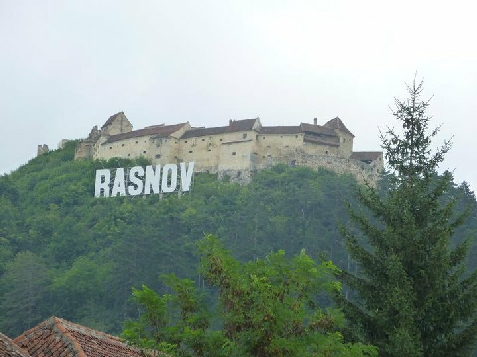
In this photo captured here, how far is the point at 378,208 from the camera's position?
68.8 feet

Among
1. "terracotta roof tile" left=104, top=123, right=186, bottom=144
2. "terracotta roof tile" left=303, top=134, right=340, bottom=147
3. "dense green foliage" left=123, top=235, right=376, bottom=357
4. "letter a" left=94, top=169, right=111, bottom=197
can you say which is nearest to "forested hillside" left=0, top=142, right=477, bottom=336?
"letter a" left=94, top=169, right=111, bottom=197

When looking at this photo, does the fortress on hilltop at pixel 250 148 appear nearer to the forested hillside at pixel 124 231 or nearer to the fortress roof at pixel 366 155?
the fortress roof at pixel 366 155

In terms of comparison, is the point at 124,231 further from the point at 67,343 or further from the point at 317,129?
the point at 67,343

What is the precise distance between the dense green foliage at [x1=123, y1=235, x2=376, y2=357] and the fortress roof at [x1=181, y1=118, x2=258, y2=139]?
87133mm

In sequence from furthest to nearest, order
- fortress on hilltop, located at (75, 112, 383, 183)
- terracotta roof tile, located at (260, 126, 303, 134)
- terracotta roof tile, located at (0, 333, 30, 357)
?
terracotta roof tile, located at (260, 126, 303, 134) → fortress on hilltop, located at (75, 112, 383, 183) → terracotta roof tile, located at (0, 333, 30, 357)

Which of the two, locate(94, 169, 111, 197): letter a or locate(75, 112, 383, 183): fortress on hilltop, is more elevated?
locate(75, 112, 383, 183): fortress on hilltop

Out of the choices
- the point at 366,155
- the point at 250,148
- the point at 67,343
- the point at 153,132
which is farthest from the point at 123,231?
the point at 67,343

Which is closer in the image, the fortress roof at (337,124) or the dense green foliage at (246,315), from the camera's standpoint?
the dense green foliage at (246,315)

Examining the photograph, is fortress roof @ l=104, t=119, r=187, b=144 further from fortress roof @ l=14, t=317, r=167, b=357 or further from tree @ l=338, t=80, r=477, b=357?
fortress roof @ l=14, t=317, r=167, b=357

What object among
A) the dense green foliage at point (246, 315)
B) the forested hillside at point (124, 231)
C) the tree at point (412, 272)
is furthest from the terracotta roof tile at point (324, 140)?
the dense green foliage at point (246, 315)

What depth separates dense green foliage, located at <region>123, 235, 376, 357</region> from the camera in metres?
14.7

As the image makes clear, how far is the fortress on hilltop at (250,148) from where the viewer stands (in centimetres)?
10188

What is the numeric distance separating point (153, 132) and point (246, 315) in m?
93.4

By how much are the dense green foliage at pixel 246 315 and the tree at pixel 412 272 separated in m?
2.96
